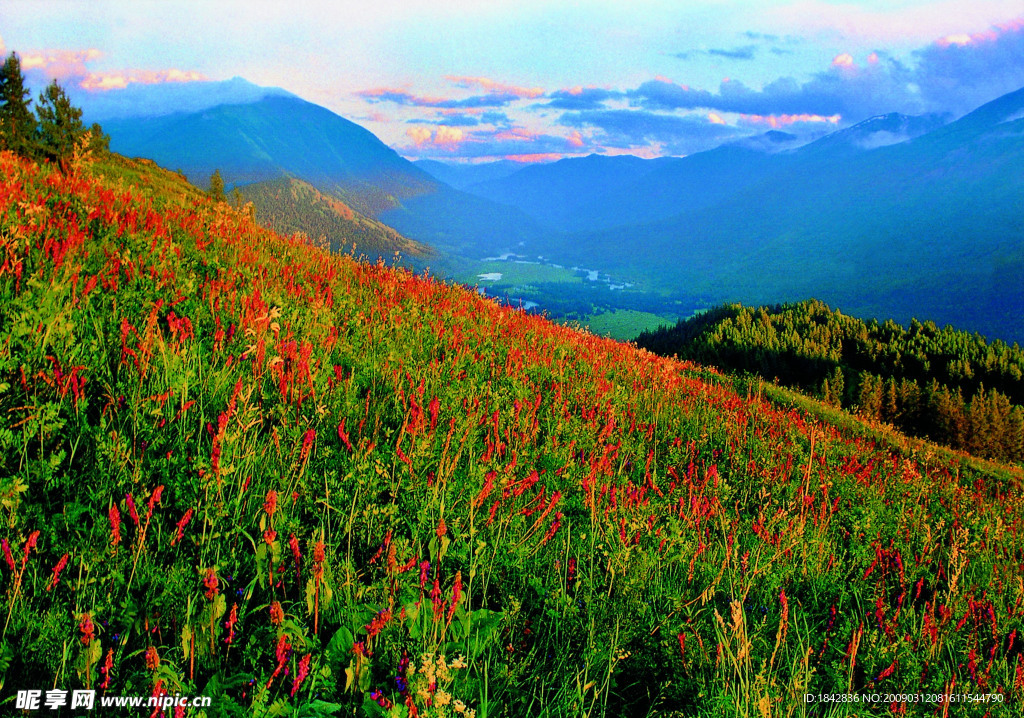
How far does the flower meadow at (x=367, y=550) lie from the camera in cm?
214

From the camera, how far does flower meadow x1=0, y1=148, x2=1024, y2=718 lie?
7.03 ft

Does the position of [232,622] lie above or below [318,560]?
below

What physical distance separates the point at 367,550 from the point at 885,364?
13366 cm

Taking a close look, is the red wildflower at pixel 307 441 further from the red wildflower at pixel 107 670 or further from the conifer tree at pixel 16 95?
the conifer tree at pixel 16 95

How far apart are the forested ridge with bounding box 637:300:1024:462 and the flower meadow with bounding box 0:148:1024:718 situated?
80986mm

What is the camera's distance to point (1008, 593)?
455 centimetres

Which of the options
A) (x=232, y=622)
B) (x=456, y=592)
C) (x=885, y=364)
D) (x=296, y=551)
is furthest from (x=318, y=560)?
(x=885, y=364)

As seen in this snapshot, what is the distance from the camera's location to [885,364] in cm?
11181

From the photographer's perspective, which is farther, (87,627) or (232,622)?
(232,622)

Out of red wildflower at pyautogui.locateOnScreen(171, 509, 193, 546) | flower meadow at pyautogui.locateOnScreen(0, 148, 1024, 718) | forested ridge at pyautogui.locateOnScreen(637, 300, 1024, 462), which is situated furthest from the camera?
forested ridge at pyautogui.locateOnScreen(637, 300, 1024, 462)

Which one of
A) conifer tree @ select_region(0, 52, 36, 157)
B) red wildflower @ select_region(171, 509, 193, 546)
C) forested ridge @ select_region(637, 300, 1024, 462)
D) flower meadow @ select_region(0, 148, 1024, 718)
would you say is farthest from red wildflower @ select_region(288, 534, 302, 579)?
forested ridge @ select_region(637, 300, 1024, 462)

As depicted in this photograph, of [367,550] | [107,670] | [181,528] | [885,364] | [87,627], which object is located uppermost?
[181,528]

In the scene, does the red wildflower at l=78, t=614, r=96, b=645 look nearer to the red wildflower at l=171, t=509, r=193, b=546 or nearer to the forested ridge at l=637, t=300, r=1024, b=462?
the red wildflower at l=171, t=509, r=193, b=546

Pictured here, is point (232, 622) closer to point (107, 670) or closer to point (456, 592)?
point (107, 670)
